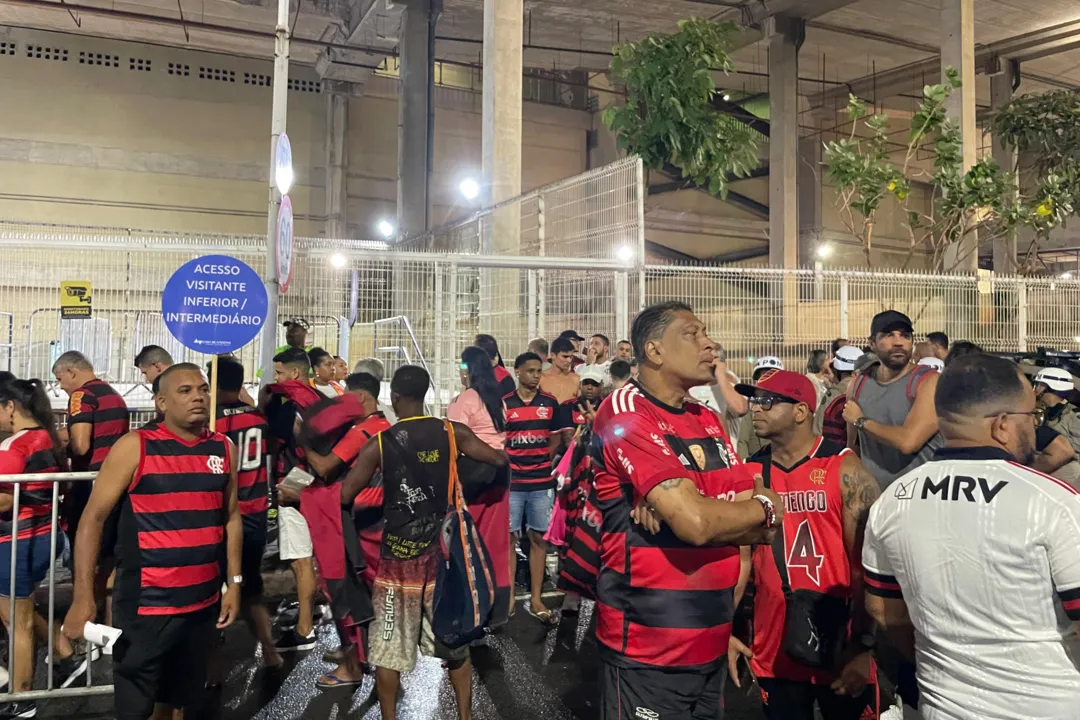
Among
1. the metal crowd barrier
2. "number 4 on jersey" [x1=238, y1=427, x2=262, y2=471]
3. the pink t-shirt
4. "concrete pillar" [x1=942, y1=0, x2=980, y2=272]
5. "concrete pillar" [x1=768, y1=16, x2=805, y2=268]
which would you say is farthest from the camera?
"concrete pillar" [x1=768, y1=16, x2=805, y2=268]

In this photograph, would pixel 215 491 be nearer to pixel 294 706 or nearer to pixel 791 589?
pixel 294 706

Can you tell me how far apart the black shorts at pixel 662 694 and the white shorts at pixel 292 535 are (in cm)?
358

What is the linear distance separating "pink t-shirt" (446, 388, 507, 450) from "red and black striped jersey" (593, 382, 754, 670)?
374 cm

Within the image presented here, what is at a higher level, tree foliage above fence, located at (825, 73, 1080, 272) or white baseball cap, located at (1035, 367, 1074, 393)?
tree foliage above fence, located at (825, 73, 1080, 272)

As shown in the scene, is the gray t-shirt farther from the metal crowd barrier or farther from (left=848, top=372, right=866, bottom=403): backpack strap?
the metal crowd barrier

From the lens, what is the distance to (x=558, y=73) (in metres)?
25.8

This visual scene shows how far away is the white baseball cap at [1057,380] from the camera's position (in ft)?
17.5

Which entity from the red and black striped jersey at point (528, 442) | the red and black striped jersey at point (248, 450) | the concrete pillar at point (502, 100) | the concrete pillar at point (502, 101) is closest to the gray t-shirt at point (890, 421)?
the red and black striped jersey at point (528, 442)

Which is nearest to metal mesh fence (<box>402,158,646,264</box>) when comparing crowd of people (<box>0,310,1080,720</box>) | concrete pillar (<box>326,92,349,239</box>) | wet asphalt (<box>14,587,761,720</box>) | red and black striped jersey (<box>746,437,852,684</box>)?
crowd of people (<box>0,310,1080,720</box>)

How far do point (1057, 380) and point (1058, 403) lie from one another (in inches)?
6.5

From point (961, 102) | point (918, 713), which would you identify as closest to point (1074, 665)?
point (918, 713)

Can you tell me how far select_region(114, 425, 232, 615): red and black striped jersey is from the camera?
3438 millimetres

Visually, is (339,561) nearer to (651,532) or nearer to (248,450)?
(248,450)

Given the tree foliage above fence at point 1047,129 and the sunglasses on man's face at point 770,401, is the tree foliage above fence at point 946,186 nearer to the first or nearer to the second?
the tree foliage above fence at point 1047,129
